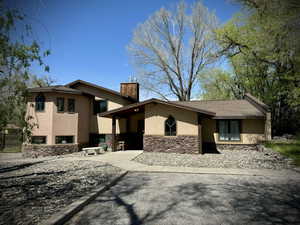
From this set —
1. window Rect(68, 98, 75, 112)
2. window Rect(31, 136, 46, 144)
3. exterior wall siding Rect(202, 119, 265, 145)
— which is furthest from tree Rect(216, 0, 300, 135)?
window Rect(31, 136, 46, 144)

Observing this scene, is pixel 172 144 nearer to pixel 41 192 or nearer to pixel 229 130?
pixel 229 130

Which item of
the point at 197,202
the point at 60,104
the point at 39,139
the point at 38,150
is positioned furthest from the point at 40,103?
the point at 197,202

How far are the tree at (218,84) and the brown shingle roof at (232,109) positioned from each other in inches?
332

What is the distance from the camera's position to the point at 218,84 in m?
26.5

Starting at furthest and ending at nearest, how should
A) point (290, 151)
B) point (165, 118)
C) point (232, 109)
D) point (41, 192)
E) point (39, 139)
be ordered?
1. point (232, 109)
2. point (39, 139)
3. point (165, 118)
4. point (290, 151)
5. point (41, 192)

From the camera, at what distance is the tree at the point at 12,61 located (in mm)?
3920

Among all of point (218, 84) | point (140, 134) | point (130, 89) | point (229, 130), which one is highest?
point (218, 84)

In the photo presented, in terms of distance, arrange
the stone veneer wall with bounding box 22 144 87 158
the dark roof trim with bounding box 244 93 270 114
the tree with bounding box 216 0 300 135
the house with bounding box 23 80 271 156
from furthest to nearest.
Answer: the tree with bounding box 216 0 300 135, the dark roof trim with bounding box 244 93 270 114, the stone veneer wall with bounding box 22 144 87 158, the house with bounding box 23 80 271 156

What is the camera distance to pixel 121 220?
3.87 m

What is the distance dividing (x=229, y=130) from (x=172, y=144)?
18.4ft

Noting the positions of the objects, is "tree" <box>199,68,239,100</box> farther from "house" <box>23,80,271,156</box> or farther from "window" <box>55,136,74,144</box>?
"window" <box>55,136,74,144</box>

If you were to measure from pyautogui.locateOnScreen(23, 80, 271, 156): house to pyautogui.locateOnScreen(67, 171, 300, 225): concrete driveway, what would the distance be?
604cm

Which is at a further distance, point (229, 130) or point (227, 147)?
point (229, 130)

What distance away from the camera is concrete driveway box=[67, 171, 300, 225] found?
12.8ft
